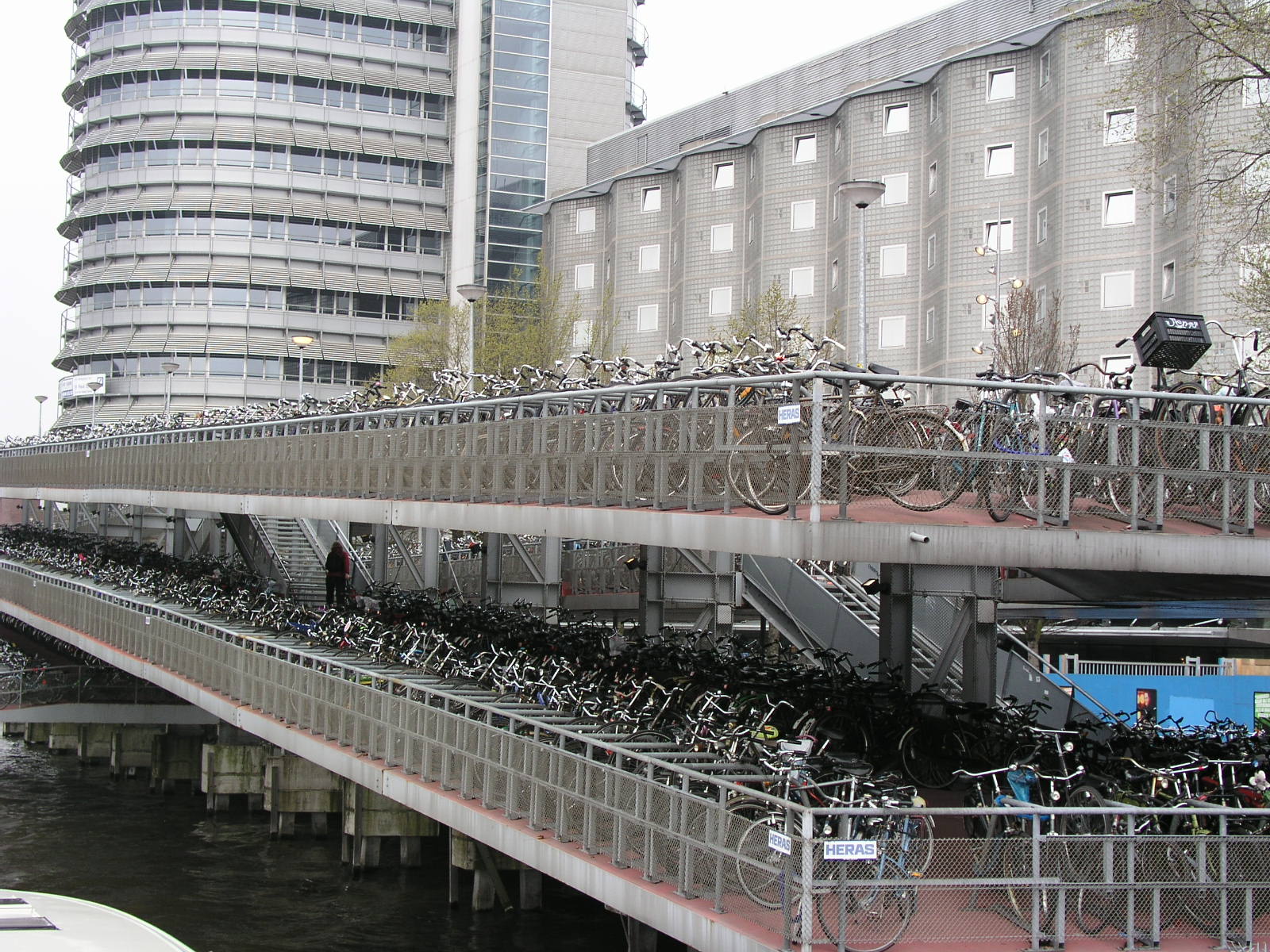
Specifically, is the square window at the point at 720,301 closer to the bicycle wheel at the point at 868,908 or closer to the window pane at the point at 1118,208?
the window pane at the point at 1118,208

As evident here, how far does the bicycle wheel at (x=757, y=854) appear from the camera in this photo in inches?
408

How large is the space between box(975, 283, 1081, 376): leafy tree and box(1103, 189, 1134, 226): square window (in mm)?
2578

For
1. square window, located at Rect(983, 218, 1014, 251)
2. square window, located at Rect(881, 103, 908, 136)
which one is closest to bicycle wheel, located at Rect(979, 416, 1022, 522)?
square window, located at Rect(983, 218, 1014, 251)

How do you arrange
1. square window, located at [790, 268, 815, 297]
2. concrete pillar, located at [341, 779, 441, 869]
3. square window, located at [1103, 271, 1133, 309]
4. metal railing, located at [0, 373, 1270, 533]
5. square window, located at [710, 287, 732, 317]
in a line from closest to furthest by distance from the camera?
metal railing, located at [0, 373, 1270, 533], concrete pillar, located at [341, 779, 441, 869], square window, located at [1103, 271, 1133, 309], square window, located at [790, 268, 815, 297], square window, located at [710, 287, 732, 317]

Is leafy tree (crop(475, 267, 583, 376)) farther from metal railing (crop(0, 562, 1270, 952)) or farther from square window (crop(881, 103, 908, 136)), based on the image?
metal railing (crop(0, 562, 1270, 952))

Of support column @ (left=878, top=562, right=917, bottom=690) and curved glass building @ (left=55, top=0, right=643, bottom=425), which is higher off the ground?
curved glass building @ (left=55, top=0, right=643, bottom=425)

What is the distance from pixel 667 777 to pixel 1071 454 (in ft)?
13.7

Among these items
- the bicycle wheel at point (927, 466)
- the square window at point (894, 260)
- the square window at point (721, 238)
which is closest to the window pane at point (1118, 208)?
the square window at point (894, 260)

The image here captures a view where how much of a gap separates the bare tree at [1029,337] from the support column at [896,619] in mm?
18513

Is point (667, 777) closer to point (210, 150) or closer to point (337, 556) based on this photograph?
point (337, 556)

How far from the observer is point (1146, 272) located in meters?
38.9

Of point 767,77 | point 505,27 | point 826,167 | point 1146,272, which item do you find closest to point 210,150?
point 505,27

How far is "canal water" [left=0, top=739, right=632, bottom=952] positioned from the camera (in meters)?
22.6

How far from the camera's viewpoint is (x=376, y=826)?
26391 millimetres
